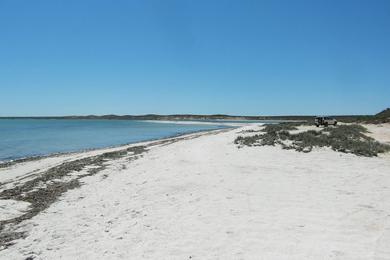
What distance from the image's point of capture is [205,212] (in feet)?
29.2

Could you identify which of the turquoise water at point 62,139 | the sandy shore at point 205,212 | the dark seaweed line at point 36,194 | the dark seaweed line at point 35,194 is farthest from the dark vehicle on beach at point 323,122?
the dark seaweed line at point 36,194

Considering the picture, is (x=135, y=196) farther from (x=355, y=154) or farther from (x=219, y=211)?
(x=355, y=154)

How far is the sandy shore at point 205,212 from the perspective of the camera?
22.1 ft

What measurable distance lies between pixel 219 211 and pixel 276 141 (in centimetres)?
1413

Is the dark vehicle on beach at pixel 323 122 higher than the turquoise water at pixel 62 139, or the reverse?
the dark vehicle on beach at pixel 323 122

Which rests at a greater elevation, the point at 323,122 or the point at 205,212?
the point at 323,122

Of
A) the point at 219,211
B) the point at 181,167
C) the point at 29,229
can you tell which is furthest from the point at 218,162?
the point at 29,229

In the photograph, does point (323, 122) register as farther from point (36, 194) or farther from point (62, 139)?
point (36, 194)

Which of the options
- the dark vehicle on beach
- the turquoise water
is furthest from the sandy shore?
the dark vehicle on beach

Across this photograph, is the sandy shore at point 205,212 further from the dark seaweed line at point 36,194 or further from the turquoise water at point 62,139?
the turquoise water at point 62,139

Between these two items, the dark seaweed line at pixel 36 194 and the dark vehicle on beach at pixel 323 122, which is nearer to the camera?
the dark seaweed line at pixel 36 194

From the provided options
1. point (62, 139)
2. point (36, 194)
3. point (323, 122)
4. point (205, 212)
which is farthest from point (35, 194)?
point (62, 139)

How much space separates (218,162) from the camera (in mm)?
16391

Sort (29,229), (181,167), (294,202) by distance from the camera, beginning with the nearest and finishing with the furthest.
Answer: (29,229) → (294,202) → (181,167)
